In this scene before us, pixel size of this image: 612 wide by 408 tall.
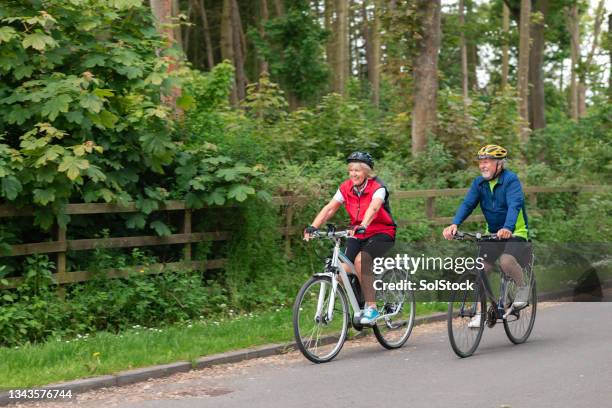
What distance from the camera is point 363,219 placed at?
30.8 ft

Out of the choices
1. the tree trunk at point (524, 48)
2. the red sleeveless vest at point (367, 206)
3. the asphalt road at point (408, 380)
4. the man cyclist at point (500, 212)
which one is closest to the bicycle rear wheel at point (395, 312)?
the asphalt road at point (408, 380)

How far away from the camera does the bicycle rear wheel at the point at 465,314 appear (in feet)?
29.9

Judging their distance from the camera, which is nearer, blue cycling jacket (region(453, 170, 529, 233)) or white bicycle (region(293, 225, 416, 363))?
white bicycle (region(293, 225, 416, 363))

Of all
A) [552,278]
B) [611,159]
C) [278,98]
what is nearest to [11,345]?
[552,278]

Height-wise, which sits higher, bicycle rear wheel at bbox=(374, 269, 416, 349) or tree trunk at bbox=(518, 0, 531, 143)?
tree trunk at bbox=(518, 0, 531, 143)

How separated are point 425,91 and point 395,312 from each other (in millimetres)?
9596

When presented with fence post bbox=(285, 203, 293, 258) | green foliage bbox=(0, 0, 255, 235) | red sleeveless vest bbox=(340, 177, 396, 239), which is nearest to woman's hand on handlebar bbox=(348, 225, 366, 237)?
red sleeveless vest bbox=(340, 177, 396, 239)

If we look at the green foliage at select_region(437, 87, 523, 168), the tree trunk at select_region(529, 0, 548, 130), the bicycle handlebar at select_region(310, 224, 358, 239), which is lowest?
the bicycle handlebar at select_region(310, 224, 358, 239)

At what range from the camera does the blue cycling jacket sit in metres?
9.40

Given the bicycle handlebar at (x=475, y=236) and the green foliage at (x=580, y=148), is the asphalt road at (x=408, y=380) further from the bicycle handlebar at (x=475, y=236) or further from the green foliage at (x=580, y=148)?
the green foliage at (x=580, y=148)

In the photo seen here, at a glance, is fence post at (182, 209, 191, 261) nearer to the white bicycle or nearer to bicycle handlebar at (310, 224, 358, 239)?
the white bicycle

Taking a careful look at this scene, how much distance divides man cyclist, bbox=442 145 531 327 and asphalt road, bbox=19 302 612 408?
0.68 metres

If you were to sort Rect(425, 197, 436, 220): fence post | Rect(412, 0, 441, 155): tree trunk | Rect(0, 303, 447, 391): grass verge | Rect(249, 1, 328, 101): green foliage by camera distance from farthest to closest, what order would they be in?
1. Rect(249, 1, 328, 101): green foliage
2. Rect(412, 0, 441, 155): tree trunk
3. Rect(425, 197, 436, 220): fence post
4. Rect(0, 303, 447, 391): grass verge

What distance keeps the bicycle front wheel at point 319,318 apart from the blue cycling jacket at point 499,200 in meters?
1.62
